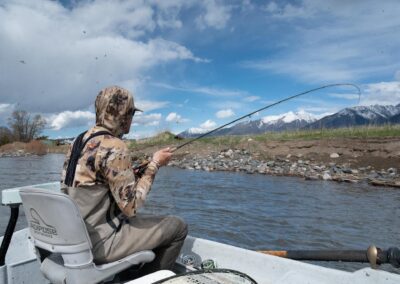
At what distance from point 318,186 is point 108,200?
11.4 meters

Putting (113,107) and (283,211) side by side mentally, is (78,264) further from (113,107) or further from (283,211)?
(283,211)

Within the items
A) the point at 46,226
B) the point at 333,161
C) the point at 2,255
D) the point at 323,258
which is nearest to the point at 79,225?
the point at 46,226

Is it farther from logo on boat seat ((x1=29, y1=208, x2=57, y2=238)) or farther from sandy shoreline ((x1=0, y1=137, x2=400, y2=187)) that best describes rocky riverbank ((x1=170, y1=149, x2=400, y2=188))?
logo on boat seat ((x1=29, y1=208, x2=57, y2=238))

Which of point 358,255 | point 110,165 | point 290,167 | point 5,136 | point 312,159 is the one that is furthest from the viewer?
point 5,136

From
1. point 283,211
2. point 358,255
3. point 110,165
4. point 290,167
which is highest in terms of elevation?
point 110,165

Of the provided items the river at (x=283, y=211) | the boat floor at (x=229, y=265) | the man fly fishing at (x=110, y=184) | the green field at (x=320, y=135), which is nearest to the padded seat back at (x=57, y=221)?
the man fly fishing at (x=110, y=184)

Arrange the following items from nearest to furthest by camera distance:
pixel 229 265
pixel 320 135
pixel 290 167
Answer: pixel 229 265 → pixel 290 167 → pixel 320 135

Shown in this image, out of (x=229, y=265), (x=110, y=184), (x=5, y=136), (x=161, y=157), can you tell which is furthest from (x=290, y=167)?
(x=5, y=136)

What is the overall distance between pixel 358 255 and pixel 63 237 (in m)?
2.18

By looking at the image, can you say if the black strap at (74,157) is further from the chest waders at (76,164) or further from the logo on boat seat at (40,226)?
the logo on boat seat at (40,226)

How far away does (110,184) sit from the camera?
247 cm

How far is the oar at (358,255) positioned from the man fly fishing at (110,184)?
58.2 inches

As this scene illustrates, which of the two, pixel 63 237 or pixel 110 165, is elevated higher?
pixel 110 165

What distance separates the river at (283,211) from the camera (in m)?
7.53
